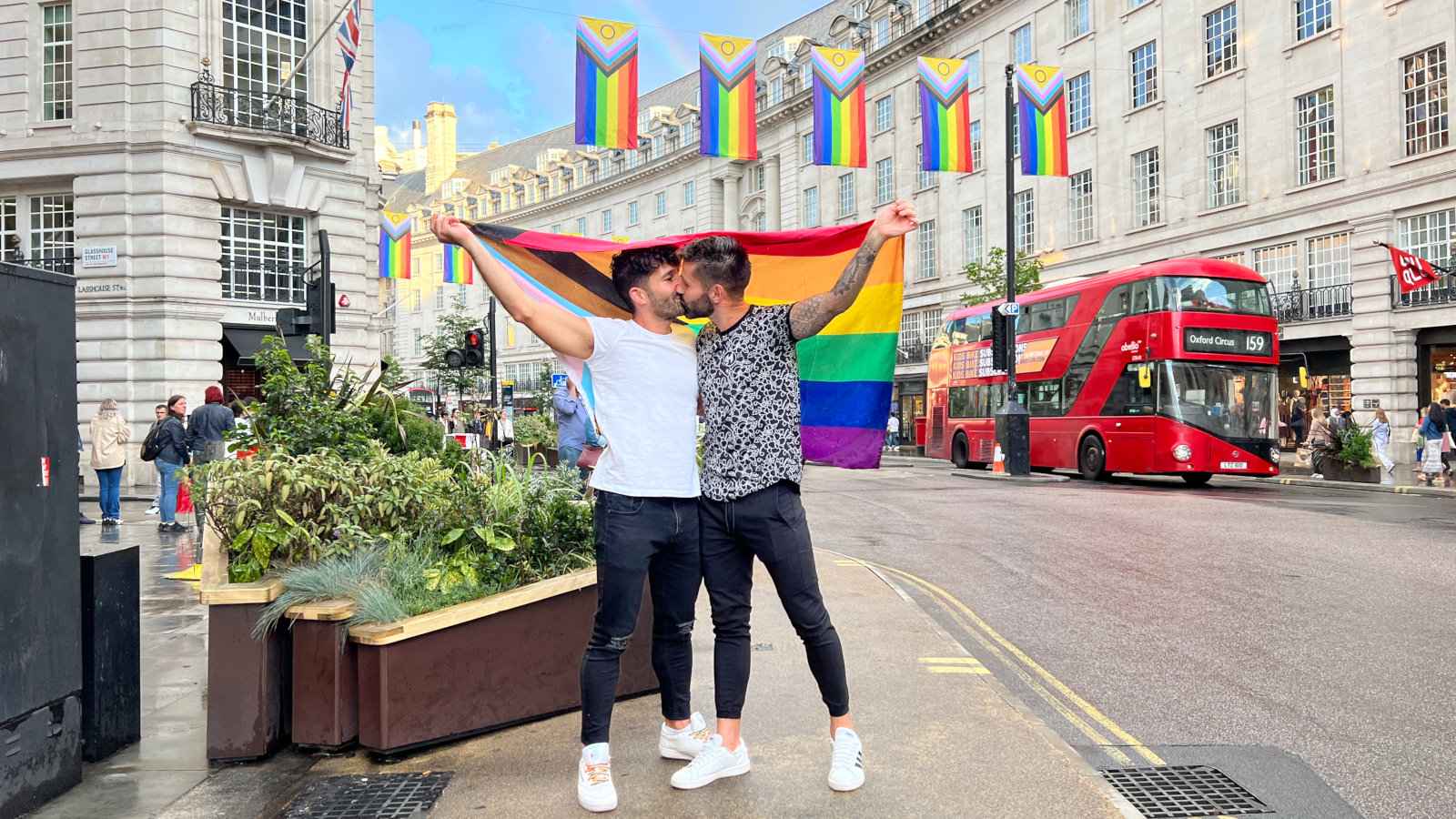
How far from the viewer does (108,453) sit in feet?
47.1

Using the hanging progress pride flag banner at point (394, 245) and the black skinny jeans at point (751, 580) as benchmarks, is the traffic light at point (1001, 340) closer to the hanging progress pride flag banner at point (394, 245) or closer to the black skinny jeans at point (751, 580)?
the hanging progress pride flag banner at point (394, 245)

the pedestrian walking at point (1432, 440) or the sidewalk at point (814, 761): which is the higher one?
the pedestrian walking at point (1432, 440)

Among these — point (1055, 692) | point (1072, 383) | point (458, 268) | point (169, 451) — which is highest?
point (458, 268)

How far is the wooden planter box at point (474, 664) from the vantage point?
4.08 metres

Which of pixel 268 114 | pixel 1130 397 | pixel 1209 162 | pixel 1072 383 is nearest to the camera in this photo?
pixel 1130 397

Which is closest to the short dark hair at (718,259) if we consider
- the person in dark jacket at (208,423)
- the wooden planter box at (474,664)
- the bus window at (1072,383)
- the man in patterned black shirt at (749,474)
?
the man in patterned black shirt at (749,474)

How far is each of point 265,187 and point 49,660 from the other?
2271 centimetres

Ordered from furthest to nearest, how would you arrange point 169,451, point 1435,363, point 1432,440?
1. point 1435,363
2. point 1432,440
3. point 169,451

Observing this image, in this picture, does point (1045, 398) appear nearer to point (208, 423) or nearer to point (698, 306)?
point (208, 423)

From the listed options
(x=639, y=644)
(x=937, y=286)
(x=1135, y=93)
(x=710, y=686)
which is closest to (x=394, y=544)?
(x=639, y=644)

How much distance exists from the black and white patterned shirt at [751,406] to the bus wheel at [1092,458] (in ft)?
62.5

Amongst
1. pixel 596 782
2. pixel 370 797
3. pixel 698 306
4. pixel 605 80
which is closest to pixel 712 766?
pixel 596 782

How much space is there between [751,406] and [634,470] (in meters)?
0.47

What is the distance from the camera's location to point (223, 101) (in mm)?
23672
